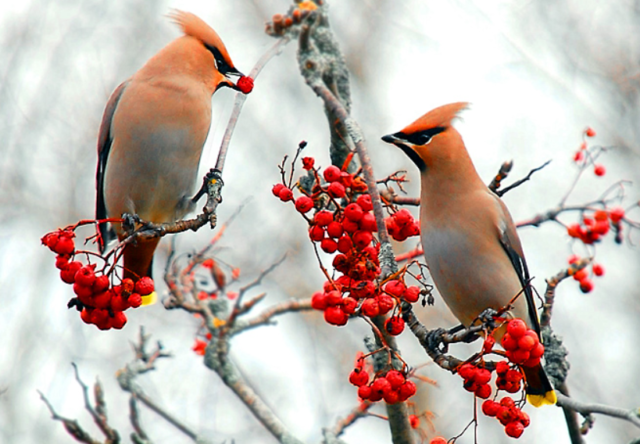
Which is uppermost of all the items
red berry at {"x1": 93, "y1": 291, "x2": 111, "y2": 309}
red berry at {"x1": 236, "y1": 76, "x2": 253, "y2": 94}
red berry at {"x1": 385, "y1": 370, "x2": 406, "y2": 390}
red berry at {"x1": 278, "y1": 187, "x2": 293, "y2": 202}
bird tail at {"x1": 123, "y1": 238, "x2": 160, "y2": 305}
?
red berry at {"x1": 236, "y1": 76, "x2": 253, "y2": 94}

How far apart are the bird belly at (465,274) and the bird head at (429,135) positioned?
342 millimetres

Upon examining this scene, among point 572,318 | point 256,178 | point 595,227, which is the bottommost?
point 595,227

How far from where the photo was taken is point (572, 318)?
8.54m

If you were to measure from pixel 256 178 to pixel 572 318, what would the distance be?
392 centimetres

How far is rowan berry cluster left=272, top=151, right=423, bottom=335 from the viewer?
211 cm

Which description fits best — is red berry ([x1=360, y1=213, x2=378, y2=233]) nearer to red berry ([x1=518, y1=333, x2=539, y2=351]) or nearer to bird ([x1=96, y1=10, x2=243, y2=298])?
red berry ([x1=518, y1=333, x2=539, y2=351])

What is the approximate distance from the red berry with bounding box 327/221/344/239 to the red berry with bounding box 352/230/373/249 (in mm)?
49

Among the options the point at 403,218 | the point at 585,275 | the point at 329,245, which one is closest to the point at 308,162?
the point at 329,245

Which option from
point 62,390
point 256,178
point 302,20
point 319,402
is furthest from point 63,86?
point 302,20

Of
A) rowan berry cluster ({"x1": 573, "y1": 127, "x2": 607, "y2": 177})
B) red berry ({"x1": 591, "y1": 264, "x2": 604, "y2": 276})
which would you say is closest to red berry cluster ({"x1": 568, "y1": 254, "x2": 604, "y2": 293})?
red berry ({"x1": 591, "y1": 264, "x2": 604, "y2": 276})

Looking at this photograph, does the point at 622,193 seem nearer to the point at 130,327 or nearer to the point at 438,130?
the point at 438,130

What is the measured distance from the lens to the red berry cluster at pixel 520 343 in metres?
2.03

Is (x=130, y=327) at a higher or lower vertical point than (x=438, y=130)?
higher

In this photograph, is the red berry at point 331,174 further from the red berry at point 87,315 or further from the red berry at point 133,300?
the red berry at point 87,315
